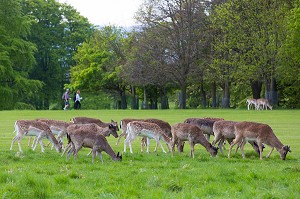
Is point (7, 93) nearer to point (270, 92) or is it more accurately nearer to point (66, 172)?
point (270, 92)

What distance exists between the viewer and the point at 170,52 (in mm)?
58531

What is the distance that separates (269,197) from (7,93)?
53.4 m

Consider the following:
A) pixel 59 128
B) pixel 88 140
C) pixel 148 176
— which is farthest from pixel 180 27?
pixel 148 176

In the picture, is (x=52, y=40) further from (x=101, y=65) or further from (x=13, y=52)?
(x=13, y=52)

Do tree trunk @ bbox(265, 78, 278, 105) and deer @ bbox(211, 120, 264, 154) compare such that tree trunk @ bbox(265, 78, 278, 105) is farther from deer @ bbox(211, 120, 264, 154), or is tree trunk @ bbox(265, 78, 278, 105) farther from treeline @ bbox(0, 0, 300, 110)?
deer @ bbox(211, 120, 264, 154)

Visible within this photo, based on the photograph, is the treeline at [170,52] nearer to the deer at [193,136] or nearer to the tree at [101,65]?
the tree at [101,65]

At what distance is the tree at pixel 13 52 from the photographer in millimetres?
61125

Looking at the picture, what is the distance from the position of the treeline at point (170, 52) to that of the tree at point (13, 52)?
0.11 meters

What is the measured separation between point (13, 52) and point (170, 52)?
18.3m

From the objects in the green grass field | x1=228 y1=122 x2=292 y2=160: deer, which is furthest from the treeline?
the green grass field

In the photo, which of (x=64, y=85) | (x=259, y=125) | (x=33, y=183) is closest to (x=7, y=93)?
(x=64, y=85)

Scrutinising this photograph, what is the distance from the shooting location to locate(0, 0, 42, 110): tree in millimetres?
61125

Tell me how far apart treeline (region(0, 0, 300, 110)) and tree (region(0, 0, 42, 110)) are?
11cm

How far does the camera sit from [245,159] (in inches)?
655
